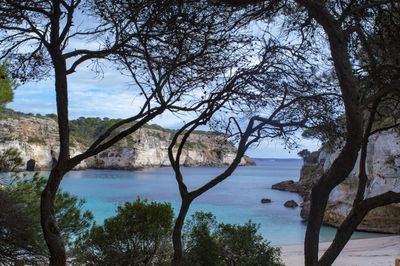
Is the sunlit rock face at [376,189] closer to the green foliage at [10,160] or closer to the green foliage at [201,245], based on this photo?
the green foliage at [201,245]

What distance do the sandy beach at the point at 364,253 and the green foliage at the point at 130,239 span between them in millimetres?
6783

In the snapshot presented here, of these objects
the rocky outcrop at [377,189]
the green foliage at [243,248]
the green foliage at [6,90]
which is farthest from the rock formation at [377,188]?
the green foliage at [6,90]

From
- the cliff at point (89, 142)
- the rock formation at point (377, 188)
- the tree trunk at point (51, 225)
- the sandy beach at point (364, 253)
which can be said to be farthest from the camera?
the cliff at point (89, 142)

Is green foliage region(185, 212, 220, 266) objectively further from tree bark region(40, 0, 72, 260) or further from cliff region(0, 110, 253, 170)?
cliff region(0, 110, 253, 170)

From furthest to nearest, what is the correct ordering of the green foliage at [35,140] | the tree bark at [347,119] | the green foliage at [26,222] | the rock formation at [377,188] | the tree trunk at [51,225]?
the green foliage at [35,140] → the rock formation at [377,188] → the green foliage at [26,222] → the tree trunk at [51,225] → the tree bark at [347,119]

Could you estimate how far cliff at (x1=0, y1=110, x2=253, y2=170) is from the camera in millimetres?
43188

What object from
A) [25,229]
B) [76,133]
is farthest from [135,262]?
[76,133]

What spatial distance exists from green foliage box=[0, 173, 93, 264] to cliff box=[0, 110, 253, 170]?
64.3 ft

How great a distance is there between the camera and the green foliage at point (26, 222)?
4.65 m

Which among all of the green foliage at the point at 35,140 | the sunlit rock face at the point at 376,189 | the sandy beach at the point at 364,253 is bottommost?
the sandy beach at the point at 364,253

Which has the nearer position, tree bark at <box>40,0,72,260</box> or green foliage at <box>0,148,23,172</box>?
tree bark at <box>40,0,72,260</box>

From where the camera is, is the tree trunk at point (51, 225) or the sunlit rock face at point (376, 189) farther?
the sunlit rock face at point (376, 189)

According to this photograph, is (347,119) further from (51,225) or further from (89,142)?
(89,142)

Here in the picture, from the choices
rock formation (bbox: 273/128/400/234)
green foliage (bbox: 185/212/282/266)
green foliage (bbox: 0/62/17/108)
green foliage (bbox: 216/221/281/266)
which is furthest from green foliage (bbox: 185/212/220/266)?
rock formation (bbox: 273/128/400/234)
